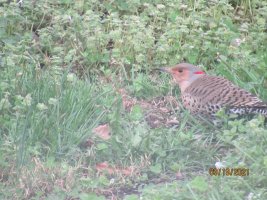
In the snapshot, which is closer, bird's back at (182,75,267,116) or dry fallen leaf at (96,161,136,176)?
dry fallen leaf at (96,161,136,176)

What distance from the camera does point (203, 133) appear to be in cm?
708

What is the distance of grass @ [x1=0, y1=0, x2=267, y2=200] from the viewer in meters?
6.18

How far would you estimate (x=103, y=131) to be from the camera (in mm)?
7000

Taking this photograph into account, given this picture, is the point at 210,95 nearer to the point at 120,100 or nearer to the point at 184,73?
the point at 184,73

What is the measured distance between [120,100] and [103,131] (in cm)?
48

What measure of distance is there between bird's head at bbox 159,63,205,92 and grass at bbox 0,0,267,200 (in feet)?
0.48

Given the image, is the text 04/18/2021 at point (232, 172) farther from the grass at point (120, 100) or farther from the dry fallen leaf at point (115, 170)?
the dry fallen leaf at point (115, 170)

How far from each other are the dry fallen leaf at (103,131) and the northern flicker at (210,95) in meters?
0.80

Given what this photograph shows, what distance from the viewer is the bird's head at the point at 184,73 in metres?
7.82

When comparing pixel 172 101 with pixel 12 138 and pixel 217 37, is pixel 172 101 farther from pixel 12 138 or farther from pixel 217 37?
pixel 12 138
